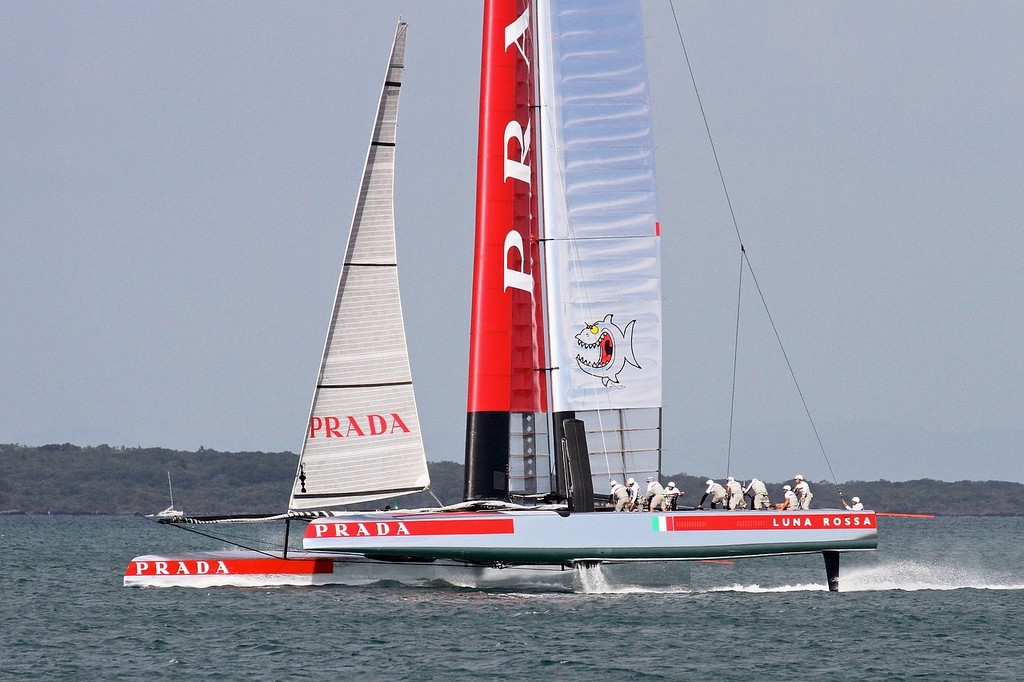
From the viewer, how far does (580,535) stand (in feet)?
78.6

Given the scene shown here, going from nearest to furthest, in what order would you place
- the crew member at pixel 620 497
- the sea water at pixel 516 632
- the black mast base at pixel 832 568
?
the sea water at pixel 516 632, the crew member at pixel 620 497, the black mast base at pixel 832 568

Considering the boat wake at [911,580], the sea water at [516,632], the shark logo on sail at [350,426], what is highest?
the shark logo on sail at [350,426]

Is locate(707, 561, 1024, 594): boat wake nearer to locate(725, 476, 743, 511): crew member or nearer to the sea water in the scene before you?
the sea water

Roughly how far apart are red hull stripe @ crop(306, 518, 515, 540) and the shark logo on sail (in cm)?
205

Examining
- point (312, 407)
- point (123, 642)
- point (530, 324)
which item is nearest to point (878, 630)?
point (530, 324)

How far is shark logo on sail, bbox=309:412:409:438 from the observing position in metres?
25.2

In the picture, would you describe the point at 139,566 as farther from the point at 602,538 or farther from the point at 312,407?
the point at 602,538

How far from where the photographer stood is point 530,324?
2652 centimetres

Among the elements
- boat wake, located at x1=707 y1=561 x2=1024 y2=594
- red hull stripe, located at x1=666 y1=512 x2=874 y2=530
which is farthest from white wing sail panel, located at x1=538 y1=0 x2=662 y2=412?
boat wake, located at x1=707 y1=561 x2=1024 y2=594

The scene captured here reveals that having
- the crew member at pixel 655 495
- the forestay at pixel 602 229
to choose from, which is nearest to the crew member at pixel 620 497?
the crew member at pixel 655 495

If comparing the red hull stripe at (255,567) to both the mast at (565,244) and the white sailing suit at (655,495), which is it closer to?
the mast at (565,244)

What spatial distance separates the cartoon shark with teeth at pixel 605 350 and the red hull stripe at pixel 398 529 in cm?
391

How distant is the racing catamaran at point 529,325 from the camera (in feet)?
83.2

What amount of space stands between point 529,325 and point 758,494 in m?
4.90
